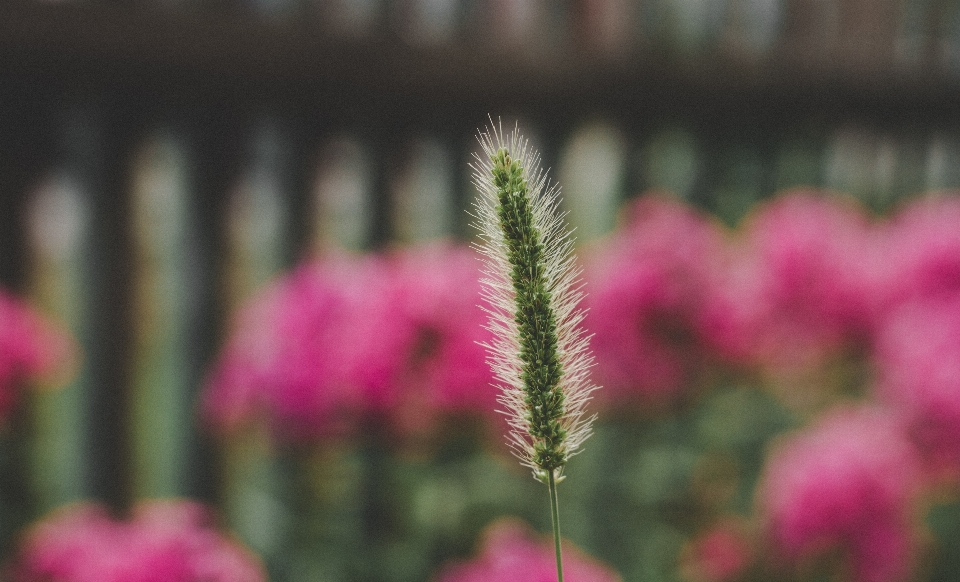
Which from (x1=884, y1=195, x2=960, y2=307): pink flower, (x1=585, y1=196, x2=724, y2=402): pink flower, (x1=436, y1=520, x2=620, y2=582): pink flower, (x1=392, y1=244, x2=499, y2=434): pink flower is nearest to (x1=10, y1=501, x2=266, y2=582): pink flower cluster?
(x1=436, y1=520, x2=620, y2=582): pink flower

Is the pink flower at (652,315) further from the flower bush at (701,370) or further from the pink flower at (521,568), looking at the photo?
the pink flower at (521,568)

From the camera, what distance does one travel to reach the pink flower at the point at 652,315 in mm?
1395

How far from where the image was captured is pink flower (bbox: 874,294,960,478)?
4.03 ft

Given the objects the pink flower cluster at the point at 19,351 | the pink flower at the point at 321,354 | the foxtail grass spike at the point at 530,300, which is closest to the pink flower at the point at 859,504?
the pink flower at the point at 321,354

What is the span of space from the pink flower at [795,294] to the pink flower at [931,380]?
165 mm

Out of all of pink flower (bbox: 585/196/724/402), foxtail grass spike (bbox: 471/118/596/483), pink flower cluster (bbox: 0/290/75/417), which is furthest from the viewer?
pink flower (bbox: 585/196/724/402)

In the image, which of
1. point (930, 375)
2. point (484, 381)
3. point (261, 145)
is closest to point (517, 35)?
point (261, 145)

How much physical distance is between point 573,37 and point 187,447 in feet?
4.73

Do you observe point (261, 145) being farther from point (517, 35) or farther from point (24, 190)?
point (517, 35)

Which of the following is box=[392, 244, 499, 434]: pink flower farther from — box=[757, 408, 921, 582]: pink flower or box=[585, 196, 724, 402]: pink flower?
box=[757, 408, 921, 582]: pink flower

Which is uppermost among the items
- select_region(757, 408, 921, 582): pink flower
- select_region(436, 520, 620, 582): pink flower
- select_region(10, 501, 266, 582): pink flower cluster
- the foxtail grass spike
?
the foxtail grass spike

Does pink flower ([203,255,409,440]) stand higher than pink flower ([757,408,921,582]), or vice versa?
pink flower ([203,255,409,440])

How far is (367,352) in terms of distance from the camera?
47.0 inches

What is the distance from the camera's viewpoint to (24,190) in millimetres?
1494
